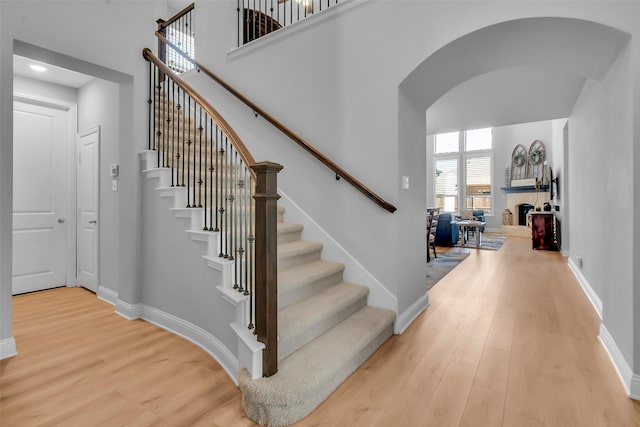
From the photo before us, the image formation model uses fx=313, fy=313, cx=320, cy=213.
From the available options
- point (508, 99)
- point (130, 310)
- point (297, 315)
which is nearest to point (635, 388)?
point (297, 315)

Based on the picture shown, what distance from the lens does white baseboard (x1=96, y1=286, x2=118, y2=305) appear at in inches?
140

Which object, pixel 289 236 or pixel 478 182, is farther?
pixel 478 182

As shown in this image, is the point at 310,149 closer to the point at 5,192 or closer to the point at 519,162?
the point at 5,192

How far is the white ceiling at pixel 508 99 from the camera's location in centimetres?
388

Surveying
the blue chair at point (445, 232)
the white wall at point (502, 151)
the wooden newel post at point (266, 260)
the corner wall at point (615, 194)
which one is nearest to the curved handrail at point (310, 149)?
the wooden newel post at point (266, 260)

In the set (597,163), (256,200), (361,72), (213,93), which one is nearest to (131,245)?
(256,200)

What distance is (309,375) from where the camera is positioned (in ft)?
5.74

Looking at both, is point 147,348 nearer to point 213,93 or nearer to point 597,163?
point 213,93

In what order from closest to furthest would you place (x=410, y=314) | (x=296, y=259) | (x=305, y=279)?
1. (x=305, y=279)
2. (x=296, y=259)
3. (x=410, y=314)

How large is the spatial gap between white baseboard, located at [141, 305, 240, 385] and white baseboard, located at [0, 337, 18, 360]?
927 mm

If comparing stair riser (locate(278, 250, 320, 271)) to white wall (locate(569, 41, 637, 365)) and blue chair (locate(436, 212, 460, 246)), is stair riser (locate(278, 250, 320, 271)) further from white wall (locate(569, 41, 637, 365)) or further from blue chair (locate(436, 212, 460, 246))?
blue chair (locate(436, 212, 460, 246))

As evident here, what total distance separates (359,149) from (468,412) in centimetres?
211

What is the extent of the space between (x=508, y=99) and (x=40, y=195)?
21.7 feet

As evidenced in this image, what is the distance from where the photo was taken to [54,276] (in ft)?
13.7
